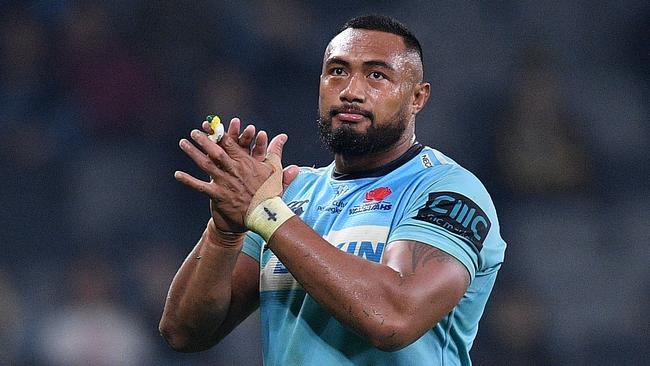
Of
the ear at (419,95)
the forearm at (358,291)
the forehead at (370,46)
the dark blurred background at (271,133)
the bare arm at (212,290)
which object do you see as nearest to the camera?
the forearm at (358,291)

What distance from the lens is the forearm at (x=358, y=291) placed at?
2553 mm

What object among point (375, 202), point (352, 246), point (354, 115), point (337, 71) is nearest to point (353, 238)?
point (352, 246)

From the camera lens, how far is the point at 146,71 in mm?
7602

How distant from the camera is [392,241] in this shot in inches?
109

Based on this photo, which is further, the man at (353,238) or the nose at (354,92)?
the nose at (354,92)

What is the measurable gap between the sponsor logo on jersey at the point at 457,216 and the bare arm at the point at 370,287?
5.6 inches

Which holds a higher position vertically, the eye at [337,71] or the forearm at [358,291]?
the eye at [337,71]

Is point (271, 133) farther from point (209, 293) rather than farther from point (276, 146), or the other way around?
point (276, 146)

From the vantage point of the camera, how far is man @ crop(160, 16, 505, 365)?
2.59 m

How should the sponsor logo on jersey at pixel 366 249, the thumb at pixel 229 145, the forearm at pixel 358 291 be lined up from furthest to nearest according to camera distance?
the sponsor logo on jersey at pixel 366 249, the thumb at pixel 229 145, the forearm at pixel 358 291

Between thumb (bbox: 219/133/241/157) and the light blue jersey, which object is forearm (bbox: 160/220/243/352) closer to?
the light blue jersey

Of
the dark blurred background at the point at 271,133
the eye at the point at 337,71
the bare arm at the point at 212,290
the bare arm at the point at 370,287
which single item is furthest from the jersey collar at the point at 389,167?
the dark blurred background at the point at 271,133

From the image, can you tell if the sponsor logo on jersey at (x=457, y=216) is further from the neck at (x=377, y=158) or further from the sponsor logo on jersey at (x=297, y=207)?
the sponsor logo on jersey at (x=297, y=207)

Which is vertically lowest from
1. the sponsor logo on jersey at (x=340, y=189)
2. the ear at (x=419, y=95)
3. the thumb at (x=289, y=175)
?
the sponsor logo on jersey at (x=340, y=189)
